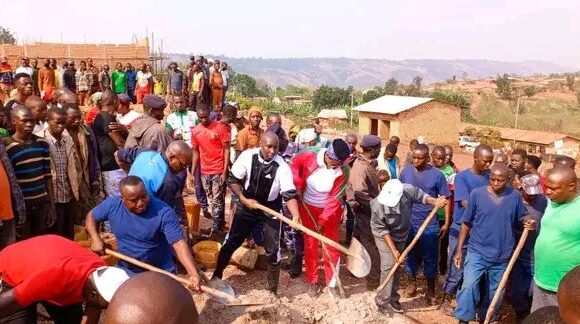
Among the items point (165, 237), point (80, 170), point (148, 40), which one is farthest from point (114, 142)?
point (148, 40)

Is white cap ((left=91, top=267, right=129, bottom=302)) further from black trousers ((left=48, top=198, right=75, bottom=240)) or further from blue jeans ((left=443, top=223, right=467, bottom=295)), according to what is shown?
blue jeans ((left=443, top=223, right=467, bottom=295))

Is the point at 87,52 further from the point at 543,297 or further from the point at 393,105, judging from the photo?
the point at 543,297

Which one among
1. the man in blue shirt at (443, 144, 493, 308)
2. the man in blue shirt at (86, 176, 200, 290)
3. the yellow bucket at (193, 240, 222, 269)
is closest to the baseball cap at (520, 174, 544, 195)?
the man in blue shirt at (443, 144, 493, 308)

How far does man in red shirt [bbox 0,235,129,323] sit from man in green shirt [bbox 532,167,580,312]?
3.14 metres

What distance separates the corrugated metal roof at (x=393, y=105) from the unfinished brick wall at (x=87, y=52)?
13359 millimetres

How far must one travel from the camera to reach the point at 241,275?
19.9 ft

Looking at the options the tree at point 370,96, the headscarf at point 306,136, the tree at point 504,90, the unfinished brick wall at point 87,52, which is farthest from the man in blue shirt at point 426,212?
the tree at point 504,90

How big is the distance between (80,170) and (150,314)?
374cm

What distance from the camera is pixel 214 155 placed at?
7.00 m

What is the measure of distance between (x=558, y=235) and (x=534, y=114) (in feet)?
171

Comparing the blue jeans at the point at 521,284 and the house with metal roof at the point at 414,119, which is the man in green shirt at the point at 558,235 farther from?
the house with metal roof at the point at 414,119

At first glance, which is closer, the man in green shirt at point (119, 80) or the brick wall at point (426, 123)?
the man in green shirt at point (119, 80)

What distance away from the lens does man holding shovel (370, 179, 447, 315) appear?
5098mm

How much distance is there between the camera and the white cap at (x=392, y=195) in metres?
5.05
